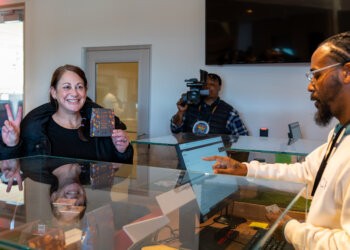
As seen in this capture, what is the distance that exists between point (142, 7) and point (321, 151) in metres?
3.12

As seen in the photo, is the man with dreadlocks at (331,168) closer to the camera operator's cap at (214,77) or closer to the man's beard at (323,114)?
the man's beard at (323,114)

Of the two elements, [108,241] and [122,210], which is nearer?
[108,241]

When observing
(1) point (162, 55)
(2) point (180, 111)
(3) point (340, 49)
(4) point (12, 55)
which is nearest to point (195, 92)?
(2) point (180, 111)

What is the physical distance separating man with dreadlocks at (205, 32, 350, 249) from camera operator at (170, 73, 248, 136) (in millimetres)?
2118

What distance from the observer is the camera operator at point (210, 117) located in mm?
3318

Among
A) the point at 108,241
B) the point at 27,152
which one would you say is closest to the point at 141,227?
the point at 108,241

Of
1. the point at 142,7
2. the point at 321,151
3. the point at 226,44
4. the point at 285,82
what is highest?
the point at 142,7

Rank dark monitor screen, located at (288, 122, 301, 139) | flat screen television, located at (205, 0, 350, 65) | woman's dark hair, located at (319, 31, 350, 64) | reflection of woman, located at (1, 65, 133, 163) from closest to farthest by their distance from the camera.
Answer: woman's dark hair, located at (319, 31, 350, 64), reflection of woman, located at (1, 65, 133, 163), dark monitor screen, located at (288, 122, 301, 139), flat screen television, located at (205, 0, 350, 65)

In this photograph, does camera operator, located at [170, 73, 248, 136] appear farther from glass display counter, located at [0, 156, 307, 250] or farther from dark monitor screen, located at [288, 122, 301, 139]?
glass display counter, located at [0, 156, 307, 250]

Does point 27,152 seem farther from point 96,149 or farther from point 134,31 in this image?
point 134,31

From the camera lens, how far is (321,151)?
4.28 ft

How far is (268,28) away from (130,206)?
2.56 m

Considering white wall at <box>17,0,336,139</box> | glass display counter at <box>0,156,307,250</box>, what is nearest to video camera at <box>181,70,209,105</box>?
white wall at <box>17,0,336,139</box>

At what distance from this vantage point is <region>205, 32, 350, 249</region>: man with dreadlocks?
2.95ft
